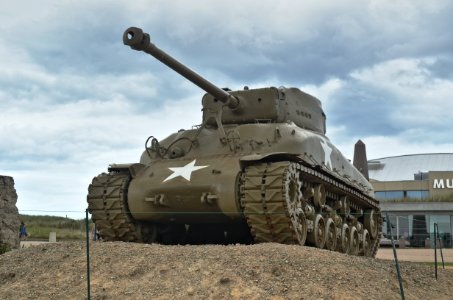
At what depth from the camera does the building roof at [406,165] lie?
64.1 metres

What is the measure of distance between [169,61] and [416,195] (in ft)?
135

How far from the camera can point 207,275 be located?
880 cm

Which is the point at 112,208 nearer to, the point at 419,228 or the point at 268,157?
the point at 268,157

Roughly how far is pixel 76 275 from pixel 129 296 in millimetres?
1498

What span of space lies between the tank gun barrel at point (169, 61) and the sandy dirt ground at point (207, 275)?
146 inches

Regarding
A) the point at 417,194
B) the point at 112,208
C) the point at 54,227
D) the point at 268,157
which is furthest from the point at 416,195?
the point at 268,157

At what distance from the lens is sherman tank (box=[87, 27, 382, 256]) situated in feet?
37.7

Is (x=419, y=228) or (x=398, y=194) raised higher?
(x=398, y=194)

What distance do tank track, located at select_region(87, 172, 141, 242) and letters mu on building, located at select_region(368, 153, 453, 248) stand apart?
17393mm

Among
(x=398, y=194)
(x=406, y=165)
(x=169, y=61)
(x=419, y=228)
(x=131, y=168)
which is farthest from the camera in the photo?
(x=406, y=165)

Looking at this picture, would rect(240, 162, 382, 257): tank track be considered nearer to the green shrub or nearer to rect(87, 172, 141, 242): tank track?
rect(87, 172, 141, 242): tank track

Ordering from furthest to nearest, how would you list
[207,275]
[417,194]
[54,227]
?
[417,194]
[54,227]
[207,275]

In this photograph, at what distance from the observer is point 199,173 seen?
12570mm

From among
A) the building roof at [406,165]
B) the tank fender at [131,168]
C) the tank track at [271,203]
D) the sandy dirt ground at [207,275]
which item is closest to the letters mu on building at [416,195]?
the building roof at [406,165]
